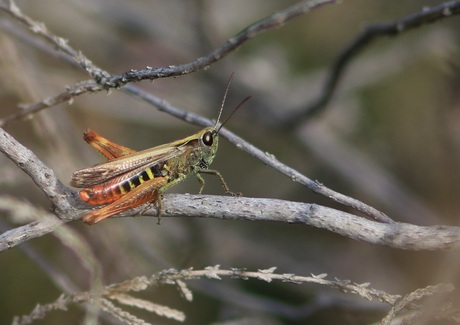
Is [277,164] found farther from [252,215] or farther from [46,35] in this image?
[46,35]

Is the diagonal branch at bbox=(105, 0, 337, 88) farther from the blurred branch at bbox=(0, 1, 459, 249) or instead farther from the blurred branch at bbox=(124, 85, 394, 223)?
the blurred branch at bbox=(124, 85, 394, 223)

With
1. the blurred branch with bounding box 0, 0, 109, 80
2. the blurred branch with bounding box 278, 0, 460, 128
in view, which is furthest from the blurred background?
the blurred branch with bounding box 0, 0, 109, 80

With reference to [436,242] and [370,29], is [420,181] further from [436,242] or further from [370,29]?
[436,242]

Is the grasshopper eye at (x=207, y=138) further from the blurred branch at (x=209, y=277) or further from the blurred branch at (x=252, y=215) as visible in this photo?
the blurred branch at (x=209, y=277)

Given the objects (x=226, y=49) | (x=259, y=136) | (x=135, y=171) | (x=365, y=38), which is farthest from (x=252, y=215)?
(x=259, y=136)

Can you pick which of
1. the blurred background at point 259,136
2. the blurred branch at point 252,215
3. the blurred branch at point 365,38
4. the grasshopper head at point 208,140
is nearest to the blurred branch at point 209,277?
the blurred branch at point 252,215
